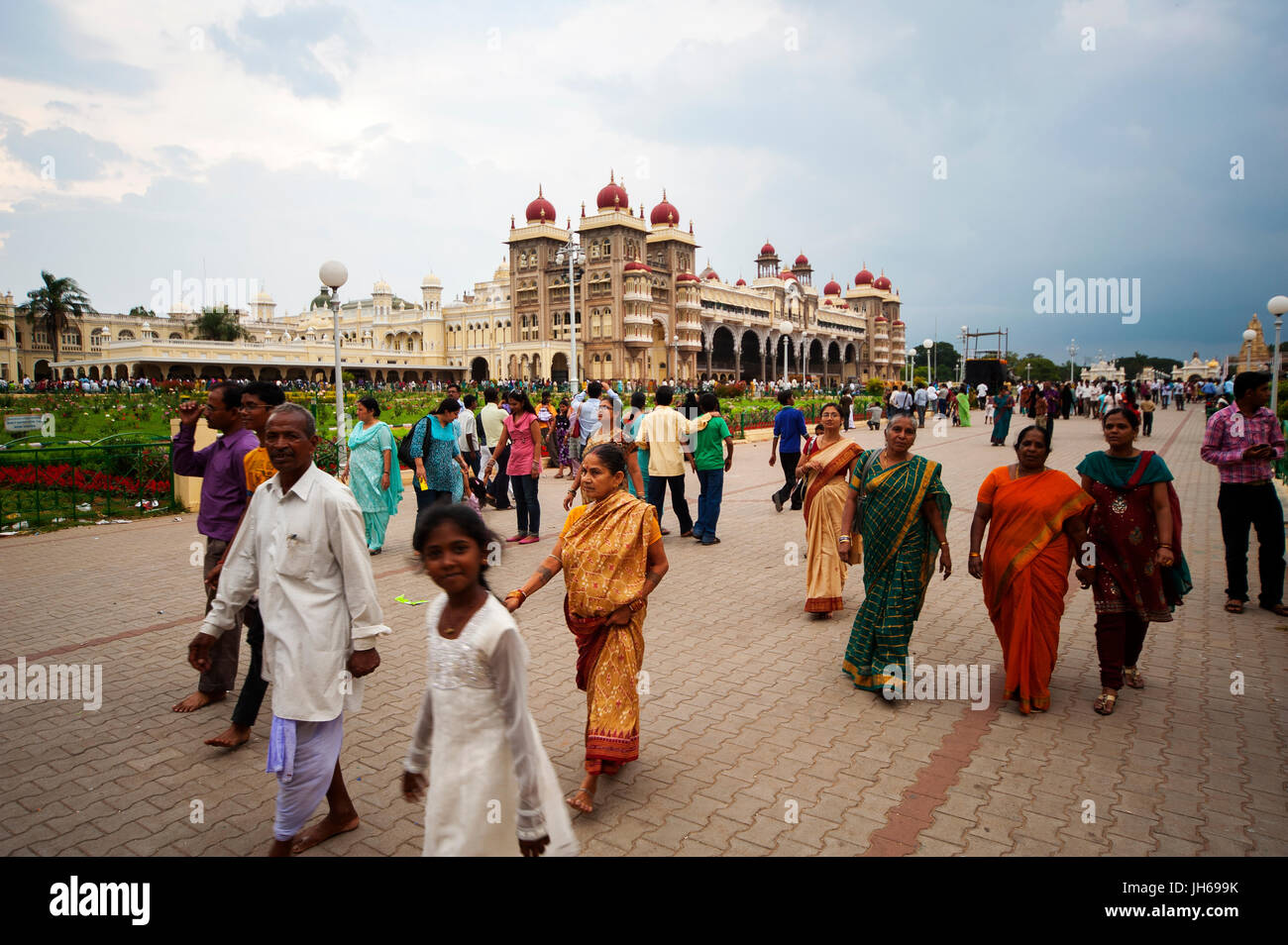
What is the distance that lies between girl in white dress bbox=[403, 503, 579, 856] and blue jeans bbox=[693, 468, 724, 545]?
5.95 metres

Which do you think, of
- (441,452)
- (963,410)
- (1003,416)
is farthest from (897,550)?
(963,410)

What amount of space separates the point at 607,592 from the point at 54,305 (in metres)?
66.0

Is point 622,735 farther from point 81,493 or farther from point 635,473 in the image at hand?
point 81,493

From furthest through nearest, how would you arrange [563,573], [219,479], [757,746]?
[563,573], [219,479], [757,746]

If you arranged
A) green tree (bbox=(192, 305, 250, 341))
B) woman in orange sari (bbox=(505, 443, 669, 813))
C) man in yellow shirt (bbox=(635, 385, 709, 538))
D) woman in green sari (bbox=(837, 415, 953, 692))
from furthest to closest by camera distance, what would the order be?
green tree (bbox=(192, 305, 250, 341)) → man in yellow shirt (bbox=(635, 385, 709, 538)) → woman in green sari (bbox=(837, 415, 953, 692)) → woman in orange sari (bbox=(505, 443, 669, 813))

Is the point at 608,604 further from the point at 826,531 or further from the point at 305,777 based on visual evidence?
the point at 826,531

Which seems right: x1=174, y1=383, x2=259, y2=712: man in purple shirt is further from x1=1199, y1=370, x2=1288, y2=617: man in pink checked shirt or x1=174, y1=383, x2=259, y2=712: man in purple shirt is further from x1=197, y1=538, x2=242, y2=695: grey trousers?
x1=1199, y1=370, x2=1288, y2=617: man in pink checked shirt

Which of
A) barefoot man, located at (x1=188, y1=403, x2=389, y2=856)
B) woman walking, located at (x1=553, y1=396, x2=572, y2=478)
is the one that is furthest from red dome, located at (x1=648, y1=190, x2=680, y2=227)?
barefoot man, located at (x1=188, y1=403, x2=389, y2=856)

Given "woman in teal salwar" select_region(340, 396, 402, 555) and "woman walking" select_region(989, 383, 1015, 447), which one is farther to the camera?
"woman walking" select_region(989, 383, 1015, 447)

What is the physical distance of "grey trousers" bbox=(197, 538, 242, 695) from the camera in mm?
4008

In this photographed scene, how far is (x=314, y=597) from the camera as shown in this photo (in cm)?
260

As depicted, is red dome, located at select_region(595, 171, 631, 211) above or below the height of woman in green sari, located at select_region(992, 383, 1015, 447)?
above

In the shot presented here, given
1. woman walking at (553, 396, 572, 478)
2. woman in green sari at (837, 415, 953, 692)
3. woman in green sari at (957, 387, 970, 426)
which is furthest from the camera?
woman in green sari at (957, 387, 970, 426)

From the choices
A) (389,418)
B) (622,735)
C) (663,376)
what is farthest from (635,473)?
(663,376)
